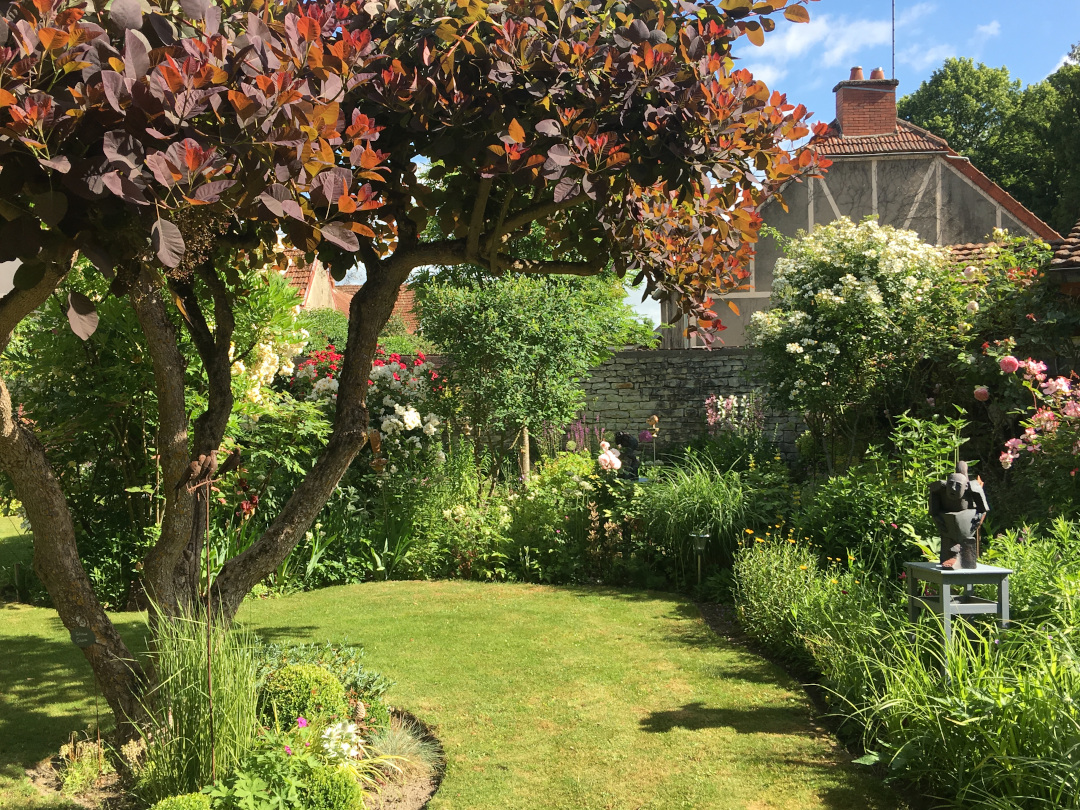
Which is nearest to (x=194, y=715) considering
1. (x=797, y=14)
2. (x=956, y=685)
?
(x=956, y=685)

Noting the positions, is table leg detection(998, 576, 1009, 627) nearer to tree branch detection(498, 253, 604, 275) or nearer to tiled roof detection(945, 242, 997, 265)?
tree branch detection(498, 253, 604, 275)

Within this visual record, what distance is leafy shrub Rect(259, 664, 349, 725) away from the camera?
3119 mm

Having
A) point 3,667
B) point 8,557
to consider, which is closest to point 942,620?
point 3,667

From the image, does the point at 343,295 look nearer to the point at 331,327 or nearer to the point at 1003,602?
the point at 331,327

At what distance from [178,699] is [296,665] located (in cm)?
59

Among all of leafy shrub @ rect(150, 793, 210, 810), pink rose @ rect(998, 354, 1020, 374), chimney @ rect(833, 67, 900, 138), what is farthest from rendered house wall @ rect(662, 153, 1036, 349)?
leafy shrub @ rect(150, 793, 210, 810)

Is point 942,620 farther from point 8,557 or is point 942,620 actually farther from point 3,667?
point 8,557

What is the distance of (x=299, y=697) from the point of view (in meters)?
3.14

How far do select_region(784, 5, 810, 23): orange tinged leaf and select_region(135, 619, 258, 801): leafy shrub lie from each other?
2.93 m

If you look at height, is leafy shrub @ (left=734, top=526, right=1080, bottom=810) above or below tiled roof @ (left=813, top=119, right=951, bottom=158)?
below

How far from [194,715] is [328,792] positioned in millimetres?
537

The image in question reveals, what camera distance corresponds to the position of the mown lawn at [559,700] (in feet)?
10.7

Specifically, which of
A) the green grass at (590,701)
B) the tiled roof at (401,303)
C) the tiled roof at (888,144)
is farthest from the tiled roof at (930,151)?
the green grass at (590,701)

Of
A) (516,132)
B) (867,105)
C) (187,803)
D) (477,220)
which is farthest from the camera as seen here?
(867,105)
